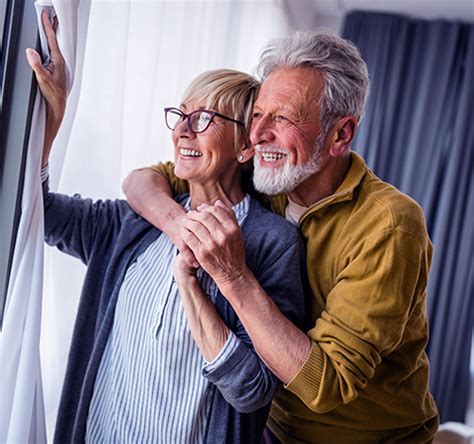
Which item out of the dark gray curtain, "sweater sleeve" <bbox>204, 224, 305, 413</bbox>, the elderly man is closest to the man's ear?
the elderly man

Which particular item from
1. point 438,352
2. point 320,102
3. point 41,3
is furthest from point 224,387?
point 438,352

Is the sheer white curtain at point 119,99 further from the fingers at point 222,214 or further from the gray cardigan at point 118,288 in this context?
the fingers at point 222,214

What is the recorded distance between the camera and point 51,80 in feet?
4.22

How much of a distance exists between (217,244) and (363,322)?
12.3 inches

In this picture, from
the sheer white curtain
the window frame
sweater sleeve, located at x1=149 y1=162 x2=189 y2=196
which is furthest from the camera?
the sheer white curtain

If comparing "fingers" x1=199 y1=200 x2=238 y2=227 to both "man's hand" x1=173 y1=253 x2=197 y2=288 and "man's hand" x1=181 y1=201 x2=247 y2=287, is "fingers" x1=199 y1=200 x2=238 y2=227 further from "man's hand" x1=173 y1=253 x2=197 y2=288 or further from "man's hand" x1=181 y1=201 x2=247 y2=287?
→ "man's hand" x1=173 y1=253 x2=197 y2=288

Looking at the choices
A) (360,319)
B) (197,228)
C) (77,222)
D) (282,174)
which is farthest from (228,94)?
(360,319)

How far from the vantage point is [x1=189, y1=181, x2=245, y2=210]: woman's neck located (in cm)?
141

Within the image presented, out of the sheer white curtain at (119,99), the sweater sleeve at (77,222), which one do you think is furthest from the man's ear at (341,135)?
the sheer white curtain at (119,99)

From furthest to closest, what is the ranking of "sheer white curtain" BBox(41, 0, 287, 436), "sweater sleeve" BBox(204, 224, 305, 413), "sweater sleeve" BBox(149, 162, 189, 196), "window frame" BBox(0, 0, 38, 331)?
"sheer white curtain" BBox(41, 0, 287, 436) → "sweater sleeve" BBox(149, 162, 189, 196) → "window frame" BBox(0, 0, 38, 331) → "sweater sleeve" BBox(204, 224, 305, 413)

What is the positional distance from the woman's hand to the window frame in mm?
38

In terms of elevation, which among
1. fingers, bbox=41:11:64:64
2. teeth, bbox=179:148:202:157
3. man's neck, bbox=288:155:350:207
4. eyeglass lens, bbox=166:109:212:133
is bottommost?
man's neck, bbox=288:155:350:207

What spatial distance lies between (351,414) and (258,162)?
1.92 ft

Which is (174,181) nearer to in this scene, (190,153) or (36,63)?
(190,153)
